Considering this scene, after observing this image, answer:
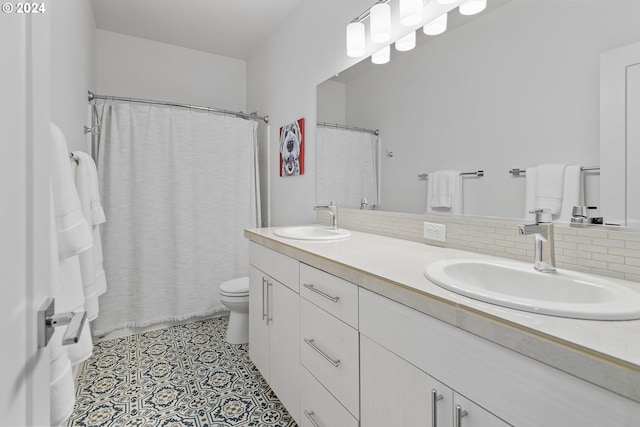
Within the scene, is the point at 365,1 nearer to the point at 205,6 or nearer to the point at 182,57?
the point at 205,6

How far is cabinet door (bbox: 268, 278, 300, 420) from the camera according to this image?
1.47 meters

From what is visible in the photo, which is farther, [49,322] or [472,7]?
[472,7]

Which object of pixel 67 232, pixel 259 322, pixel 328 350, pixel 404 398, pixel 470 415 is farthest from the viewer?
pixel 259 322

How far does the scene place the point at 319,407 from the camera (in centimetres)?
A: 129

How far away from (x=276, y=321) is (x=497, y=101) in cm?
138

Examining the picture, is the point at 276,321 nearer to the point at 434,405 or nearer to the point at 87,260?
the point at 87,260

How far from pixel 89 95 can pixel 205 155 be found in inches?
35.7

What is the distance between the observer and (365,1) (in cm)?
189

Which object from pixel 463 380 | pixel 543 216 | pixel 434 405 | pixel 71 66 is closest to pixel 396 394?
pixel 434 405

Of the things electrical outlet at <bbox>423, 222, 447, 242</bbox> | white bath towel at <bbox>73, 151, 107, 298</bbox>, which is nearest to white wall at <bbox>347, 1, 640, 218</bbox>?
electrical outlet at <bbox>423, 222, 447, 242</bbox>

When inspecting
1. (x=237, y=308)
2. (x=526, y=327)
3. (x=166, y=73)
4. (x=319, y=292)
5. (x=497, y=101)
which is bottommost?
(x=237, y=308)

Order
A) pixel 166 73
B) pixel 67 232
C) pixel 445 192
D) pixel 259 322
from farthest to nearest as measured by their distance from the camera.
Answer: pixel 166 73
pixel 259 322
pixel 445 192
pixel 67 232

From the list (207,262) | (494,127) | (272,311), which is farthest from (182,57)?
(494,127)

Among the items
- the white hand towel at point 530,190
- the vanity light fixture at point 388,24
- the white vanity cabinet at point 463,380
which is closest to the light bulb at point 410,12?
the vanity light fixture at point 388,24
